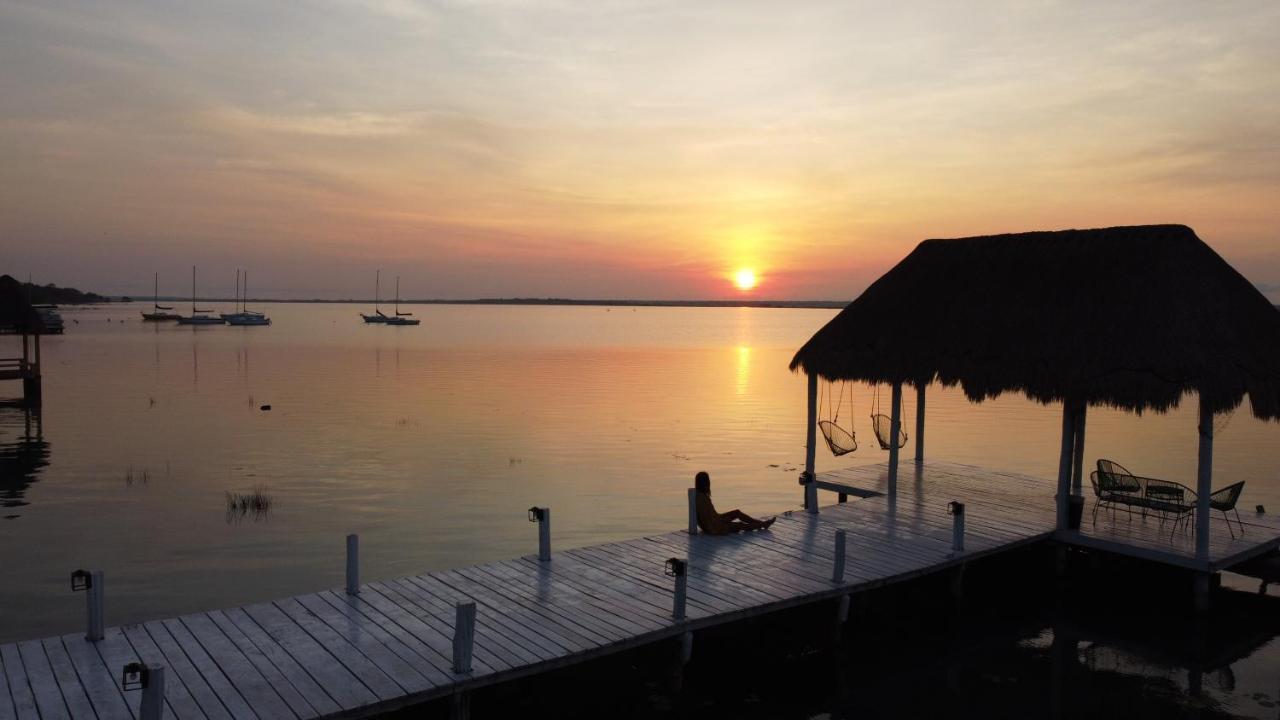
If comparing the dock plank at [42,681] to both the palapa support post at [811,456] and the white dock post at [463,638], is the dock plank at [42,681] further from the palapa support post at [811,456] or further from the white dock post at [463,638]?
the palapa support post at [811,456]

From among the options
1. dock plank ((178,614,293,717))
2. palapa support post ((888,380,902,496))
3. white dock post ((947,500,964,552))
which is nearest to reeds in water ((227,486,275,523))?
dock plank ((178,614,293,717))

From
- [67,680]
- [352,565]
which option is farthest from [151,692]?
[352,565]

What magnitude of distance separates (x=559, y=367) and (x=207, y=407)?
24740 mm

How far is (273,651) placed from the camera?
8109mm

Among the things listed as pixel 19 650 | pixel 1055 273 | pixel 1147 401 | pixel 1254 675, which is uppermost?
pixel 1055 273

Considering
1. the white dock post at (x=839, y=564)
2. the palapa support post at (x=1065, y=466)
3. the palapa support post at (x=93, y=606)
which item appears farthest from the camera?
the palapa support post at (x=1065, y=466)

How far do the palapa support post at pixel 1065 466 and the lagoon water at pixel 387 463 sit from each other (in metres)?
2.90

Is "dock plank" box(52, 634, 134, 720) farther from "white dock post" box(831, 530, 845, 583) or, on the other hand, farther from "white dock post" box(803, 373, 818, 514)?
"white dock post" box(803, 373, 818, 514)

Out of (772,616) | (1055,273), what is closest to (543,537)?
(772,616)

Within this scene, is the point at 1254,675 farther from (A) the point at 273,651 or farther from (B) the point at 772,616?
(A) the point at 273,651

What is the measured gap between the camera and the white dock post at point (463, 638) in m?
7.71

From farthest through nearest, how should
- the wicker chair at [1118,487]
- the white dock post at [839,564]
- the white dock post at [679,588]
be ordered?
the wicker chair at [1118,487], the white dock post at [839,564], the white dock post at [679,588]

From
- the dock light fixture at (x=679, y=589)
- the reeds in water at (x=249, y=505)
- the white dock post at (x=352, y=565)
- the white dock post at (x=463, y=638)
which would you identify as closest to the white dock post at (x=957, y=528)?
the dock light fixture at (x=679, y=589)

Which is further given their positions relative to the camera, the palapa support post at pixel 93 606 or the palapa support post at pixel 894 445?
the palapa support post at pixel 894 445
